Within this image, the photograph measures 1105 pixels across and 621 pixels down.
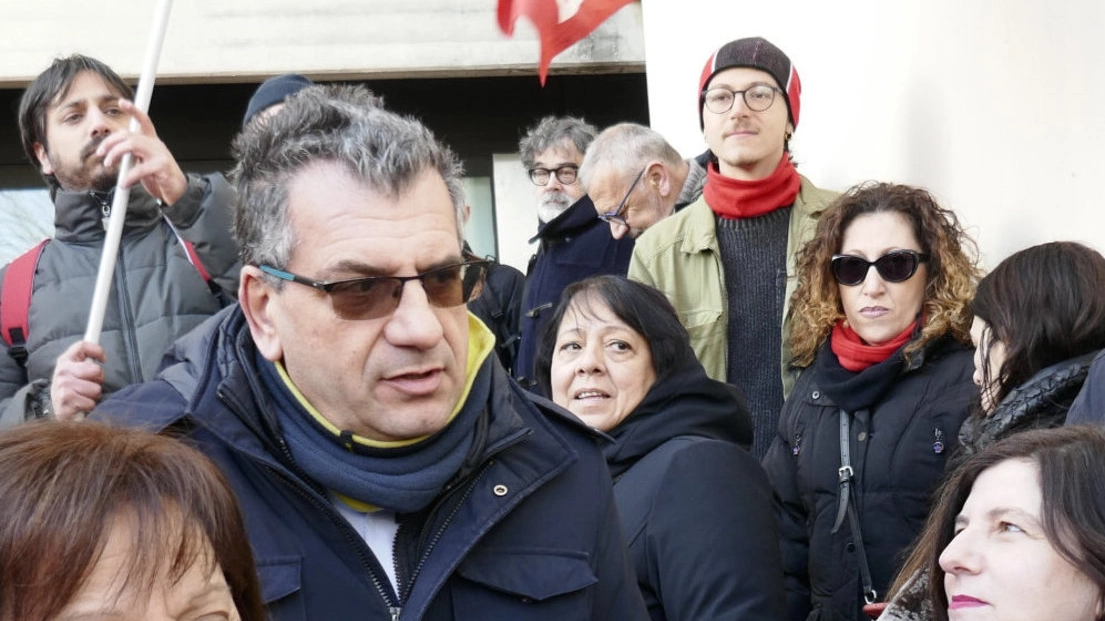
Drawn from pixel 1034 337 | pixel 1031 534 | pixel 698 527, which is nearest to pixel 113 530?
pixel 1031 534

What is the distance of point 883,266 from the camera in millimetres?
4531

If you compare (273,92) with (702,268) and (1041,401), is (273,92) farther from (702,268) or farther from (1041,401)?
(1041,401)

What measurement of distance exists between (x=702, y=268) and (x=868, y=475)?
1119 mm

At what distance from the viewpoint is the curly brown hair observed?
4.40 metres

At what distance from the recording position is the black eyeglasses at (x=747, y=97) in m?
5.30

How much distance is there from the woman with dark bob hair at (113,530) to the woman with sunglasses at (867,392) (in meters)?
2.59

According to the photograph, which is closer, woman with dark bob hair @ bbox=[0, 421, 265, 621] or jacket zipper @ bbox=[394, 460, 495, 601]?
woman with dark bob hair @ bbox=[0, 421, 265, 621]

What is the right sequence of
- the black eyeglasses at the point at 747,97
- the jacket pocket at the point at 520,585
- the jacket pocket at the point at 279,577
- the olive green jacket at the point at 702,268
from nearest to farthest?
the jacket pocket at the point at 279,577, the jacket pocket at the point at 520,585, the olive green jacket at the point at 702,268, the black eyeglasses at the point at 747,97

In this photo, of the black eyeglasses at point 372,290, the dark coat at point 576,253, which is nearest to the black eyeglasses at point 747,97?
the dark coat at point 576,253

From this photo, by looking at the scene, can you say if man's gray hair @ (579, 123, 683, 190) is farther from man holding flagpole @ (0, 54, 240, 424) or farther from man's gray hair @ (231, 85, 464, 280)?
man's gray hair @ (231, 85, 464, 280)

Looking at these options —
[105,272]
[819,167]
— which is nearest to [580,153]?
[819,167]

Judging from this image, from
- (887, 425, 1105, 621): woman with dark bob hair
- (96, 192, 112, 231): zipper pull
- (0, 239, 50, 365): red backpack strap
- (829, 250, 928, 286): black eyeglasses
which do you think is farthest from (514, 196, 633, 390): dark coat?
(887, 425, 1105, 621): woman with dark bob hair

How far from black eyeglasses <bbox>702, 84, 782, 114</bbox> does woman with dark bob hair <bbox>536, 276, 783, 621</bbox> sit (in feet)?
4.50

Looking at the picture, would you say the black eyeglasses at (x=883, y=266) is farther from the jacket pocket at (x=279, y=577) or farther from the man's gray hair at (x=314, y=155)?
the jacket pocket at (x=279, y=577)
